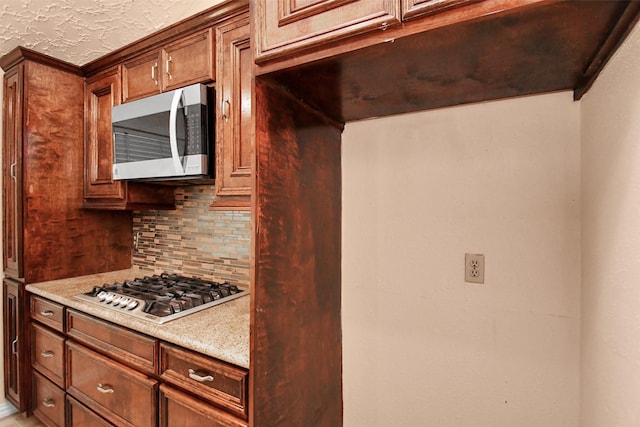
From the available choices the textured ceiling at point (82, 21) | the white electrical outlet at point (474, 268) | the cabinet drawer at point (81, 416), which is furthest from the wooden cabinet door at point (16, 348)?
the white electrical outlet at point (474, 268)

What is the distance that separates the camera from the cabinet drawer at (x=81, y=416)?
1.57 meters

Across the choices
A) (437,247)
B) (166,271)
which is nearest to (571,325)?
(437,247)

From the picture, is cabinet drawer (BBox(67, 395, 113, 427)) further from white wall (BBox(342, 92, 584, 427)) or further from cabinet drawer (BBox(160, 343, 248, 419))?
white wall (BBox(342, 92, 584, 427))

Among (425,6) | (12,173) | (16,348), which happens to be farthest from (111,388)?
(425,6)

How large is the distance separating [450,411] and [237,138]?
1.40 meters

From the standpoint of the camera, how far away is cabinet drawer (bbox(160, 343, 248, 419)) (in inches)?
43.6

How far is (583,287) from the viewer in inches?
39.5

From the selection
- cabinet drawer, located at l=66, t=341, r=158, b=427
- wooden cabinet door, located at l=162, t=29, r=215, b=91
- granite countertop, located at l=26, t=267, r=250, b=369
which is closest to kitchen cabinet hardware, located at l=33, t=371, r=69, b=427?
cabinet drawer, located at l=66, t=341, r=158, b=427

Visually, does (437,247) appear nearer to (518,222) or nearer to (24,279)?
(518,222)

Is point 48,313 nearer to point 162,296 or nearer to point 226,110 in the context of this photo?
point 162,296

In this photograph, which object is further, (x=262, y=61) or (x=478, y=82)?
(x=478, y=82)

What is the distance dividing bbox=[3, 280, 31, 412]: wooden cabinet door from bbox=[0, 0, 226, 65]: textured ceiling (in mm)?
1499

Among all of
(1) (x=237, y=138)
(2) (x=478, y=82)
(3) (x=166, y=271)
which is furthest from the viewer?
(3) (x=166, y=271)

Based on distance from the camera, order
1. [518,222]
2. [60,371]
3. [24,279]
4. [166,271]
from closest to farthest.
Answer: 1. [518,222]
2. [60,371]
3. [24,279]
4. [166,271]
